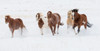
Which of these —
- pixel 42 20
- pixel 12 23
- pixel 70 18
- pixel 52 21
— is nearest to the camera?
pixel 12 23

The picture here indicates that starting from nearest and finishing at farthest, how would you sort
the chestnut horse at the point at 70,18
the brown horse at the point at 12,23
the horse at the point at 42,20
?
the brown horse at the point at 12,23 → the chestnut horse at the point at 70,18 → the horse at the point at 42,20

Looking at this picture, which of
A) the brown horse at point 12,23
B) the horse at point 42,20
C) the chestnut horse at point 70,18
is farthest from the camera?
the horse at point 42,20

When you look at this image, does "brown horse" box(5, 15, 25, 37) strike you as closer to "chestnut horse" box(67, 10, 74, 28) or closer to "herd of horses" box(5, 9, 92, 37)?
"herd of horses" box(5, 9, 92, 37)

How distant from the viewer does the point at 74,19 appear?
9.72 meters

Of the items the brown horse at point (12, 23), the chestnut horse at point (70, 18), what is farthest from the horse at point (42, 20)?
the chestnut horse at point (70, 18)

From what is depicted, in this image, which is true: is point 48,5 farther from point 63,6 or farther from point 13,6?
point 13,6

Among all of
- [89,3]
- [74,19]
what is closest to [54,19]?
[74,19]

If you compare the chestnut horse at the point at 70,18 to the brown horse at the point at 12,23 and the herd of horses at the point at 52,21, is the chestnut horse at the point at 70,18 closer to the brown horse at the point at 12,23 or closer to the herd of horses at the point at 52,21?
the herd of horses at the point at 52,21

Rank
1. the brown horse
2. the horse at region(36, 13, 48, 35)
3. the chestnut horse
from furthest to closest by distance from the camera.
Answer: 1. the horse at region(36, 13, 48, 35)
2. the chestnut horse
3. the brown horse

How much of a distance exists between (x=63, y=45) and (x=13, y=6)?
16.7 meters

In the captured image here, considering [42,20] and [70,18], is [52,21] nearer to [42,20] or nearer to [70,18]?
[42,20]

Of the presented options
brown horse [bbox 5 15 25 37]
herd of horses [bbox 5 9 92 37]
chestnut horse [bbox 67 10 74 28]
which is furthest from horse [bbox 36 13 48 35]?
chestnut horse [bbox 67 10 74 28]

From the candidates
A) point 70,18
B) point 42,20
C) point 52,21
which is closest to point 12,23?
point 42,20

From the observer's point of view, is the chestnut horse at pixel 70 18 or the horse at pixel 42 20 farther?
the horse at pixel 42 20
